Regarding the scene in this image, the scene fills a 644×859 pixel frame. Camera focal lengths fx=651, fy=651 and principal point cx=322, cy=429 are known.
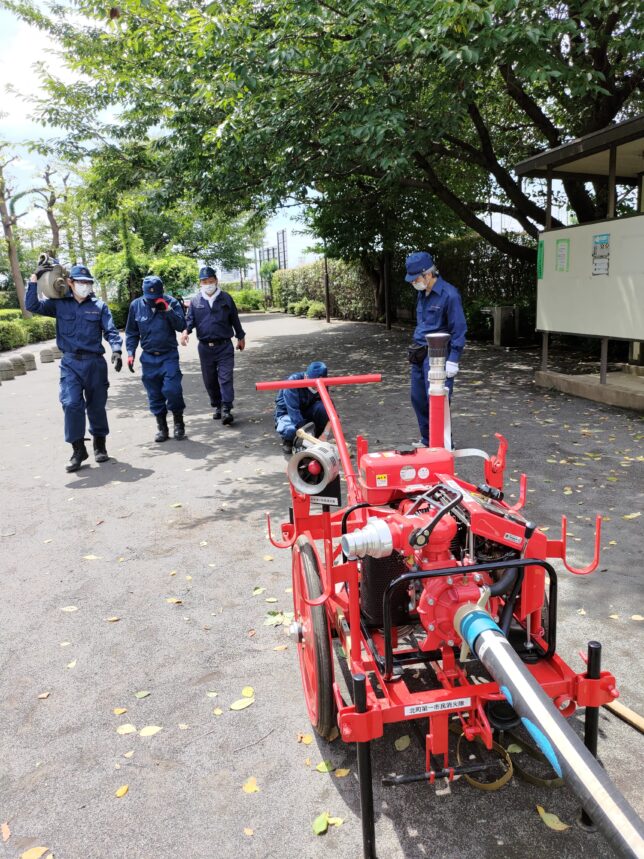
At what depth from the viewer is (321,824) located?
7.43 feet

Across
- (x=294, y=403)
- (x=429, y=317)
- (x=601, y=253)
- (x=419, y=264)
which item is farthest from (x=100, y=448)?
(x=601, y=253)

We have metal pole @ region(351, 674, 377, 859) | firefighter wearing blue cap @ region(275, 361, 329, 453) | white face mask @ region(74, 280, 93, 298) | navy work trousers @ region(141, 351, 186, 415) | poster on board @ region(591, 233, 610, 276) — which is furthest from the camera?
poster on board @ region(591, 233, 610, 276)

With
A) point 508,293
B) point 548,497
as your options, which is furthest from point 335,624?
point 508,293

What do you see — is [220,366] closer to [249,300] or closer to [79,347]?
[79,347]

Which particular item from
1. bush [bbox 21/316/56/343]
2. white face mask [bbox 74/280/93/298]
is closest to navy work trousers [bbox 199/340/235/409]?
white face mask [bbox 74/280/93/298]

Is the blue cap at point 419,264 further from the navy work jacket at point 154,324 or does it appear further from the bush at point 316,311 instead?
the bush at point 316,311

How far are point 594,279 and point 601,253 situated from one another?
0.34m

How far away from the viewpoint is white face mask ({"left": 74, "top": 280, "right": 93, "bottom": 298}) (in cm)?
668

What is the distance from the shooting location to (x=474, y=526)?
7.43ft

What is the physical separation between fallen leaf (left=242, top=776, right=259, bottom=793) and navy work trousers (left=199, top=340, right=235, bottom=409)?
6237 millimetres

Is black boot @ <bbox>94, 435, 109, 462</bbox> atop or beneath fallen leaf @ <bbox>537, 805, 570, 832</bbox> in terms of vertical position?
atop

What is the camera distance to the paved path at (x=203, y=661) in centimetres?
228

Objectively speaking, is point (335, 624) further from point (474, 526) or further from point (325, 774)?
point (474, 526)

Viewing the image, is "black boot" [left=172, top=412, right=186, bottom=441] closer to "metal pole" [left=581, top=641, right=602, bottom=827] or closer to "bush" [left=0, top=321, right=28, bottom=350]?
"metal pole" [left=581, top=641, right=602, bottom=827]
